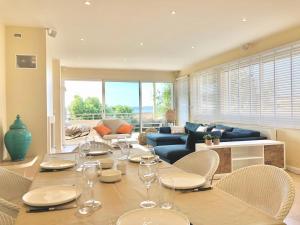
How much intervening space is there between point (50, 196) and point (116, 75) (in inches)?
320

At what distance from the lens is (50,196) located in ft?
4.28

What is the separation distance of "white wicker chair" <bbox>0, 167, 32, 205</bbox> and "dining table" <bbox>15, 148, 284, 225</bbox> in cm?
59

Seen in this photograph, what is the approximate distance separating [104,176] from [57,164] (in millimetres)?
608

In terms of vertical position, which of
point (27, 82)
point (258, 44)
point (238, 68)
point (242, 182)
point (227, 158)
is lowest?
point (227, 158)

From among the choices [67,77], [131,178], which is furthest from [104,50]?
[131,178]

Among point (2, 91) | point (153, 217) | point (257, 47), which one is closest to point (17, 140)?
point (2, 91)

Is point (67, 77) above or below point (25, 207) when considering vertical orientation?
above

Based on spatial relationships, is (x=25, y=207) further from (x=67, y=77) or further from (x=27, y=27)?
(x=67, y=77)

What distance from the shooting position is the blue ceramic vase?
13.3 ft

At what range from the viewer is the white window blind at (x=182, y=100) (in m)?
8.88

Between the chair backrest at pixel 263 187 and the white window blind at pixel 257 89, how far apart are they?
353cm

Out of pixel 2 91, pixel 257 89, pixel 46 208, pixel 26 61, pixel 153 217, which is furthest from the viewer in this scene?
pixel 257 89

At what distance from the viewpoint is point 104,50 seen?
6.25 m

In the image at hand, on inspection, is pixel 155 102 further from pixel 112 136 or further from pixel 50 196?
pixel 50 196
